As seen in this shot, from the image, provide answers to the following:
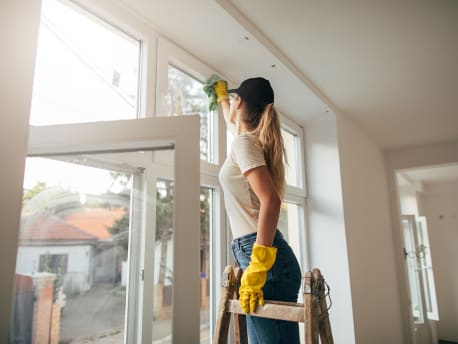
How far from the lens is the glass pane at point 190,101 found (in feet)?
5.80

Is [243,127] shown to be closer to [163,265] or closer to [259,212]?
[259,212]

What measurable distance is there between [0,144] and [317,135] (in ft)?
8.37

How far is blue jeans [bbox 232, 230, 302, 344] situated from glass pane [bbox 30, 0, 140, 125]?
30.8 inches

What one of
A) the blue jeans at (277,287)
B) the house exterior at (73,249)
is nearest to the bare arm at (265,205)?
the blue jeans at (277,287)

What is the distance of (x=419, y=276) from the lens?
15.2ft

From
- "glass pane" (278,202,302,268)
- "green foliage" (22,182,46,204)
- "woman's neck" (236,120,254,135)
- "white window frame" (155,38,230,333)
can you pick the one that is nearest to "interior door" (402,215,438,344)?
"glass pane" (278,202,302,268)

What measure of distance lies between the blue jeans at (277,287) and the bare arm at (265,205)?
10 centimetres

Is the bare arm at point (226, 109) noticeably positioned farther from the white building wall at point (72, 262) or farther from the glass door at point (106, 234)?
the white building wall at point (72, 262)

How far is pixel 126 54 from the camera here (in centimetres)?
159

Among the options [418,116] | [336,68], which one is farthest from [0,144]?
[418,116]

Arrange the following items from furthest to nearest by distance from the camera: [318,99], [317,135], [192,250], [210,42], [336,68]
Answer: [317,135] → [318,99] → [336,68] → [210,42] → [192,250]

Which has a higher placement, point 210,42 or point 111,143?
point 210,42

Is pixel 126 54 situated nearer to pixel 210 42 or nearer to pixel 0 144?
pixel 210 42

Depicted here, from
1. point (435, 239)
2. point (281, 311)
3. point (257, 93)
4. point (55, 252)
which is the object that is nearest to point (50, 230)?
point (55, 252)
